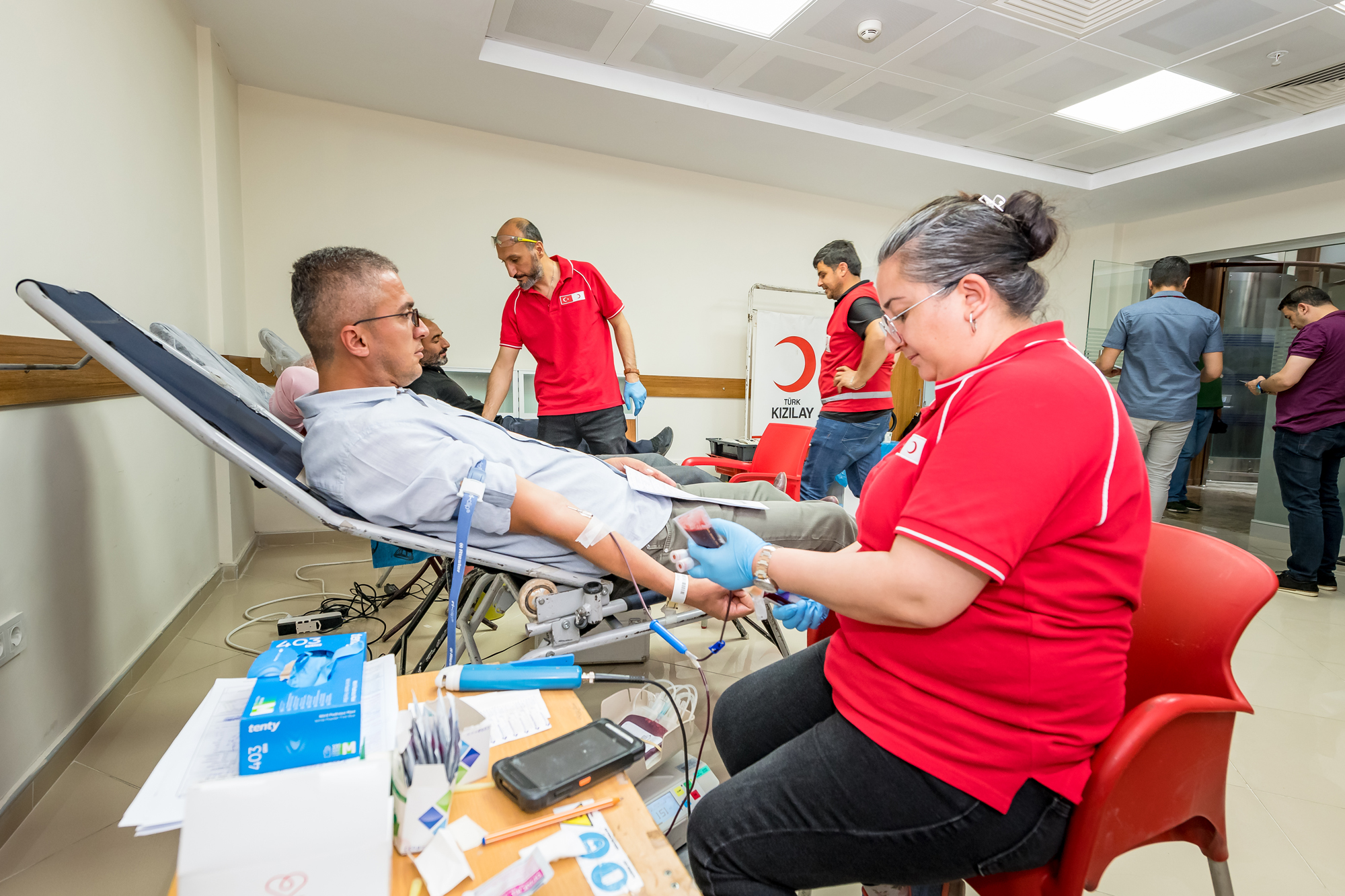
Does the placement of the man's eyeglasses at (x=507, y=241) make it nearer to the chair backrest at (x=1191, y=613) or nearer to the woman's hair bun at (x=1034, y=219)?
the woman's hair bun at (x=1034, y=219)

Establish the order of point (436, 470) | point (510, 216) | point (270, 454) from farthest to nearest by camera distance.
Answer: point (510, 216)
point (270, 454)
point (436, 470)

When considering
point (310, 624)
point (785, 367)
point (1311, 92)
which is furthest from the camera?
→ point (785, 367)

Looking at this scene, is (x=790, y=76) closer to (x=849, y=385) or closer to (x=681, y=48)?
(x=681, y=48)

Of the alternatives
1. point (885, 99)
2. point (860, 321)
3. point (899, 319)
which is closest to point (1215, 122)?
point (885, 99)

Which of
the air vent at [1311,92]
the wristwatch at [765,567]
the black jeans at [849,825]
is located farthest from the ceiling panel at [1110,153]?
the black jeans at [849,825]

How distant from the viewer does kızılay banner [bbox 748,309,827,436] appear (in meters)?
4.99

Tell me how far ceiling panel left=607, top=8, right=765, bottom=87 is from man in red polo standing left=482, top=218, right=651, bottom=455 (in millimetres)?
1161

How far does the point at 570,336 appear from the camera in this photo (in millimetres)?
2998

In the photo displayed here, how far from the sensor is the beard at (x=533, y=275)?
110 inches

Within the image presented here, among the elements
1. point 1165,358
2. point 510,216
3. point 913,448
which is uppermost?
point 510,216

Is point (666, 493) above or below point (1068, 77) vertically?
below

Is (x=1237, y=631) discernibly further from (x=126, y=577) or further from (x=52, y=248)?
(x=126, y=577)

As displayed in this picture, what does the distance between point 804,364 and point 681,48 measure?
249 centimetres

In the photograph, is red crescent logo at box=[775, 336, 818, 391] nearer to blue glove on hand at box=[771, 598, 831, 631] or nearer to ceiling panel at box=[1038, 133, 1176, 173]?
ceiling panel at box=[1038, 133, 1176, 173]
